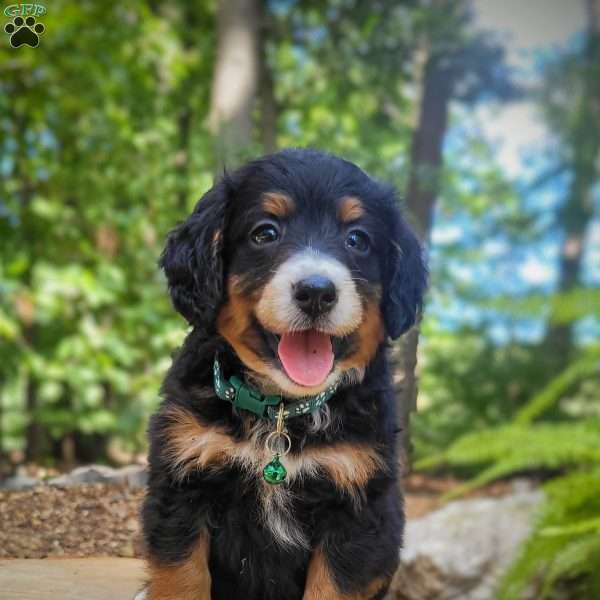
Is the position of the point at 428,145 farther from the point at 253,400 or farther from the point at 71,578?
the point at 71,578

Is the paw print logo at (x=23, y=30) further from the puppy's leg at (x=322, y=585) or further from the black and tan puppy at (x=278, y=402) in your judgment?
the puppy's leg at (x=322, y=585)

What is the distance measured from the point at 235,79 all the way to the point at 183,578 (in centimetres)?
492

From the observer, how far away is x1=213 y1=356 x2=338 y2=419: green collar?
9.47 ft

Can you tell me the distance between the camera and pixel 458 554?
6340 mm

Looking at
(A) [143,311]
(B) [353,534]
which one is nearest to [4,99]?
(A) [143,311]

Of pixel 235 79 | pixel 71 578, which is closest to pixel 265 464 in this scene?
pixel 71 578

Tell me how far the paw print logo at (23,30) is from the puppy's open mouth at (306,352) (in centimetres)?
143

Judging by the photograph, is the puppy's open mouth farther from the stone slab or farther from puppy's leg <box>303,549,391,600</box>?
the stone slab

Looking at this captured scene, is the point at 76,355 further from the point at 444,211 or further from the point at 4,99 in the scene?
the point at 444,211

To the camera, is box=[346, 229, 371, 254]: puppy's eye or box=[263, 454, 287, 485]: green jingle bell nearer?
box=[263, 454, 287, 485]: green jingle bell

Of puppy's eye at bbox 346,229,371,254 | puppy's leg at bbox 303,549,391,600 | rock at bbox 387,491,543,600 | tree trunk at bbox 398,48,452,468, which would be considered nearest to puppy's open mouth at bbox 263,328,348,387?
puppy's eye at bbox 346,229,371,254

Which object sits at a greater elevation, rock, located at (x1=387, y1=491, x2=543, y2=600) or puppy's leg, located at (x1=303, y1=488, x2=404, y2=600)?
puppy's leg, located at (x1=303, y1=488, x2=404, y2=600)

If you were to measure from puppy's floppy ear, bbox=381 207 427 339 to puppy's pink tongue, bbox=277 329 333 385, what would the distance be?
1.04ft

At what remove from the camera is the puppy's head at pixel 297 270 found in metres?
2.80
